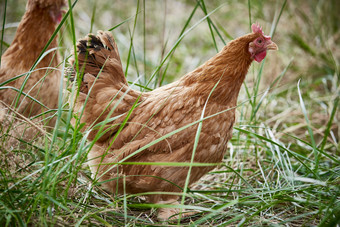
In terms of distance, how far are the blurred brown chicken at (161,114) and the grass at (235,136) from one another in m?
0.14

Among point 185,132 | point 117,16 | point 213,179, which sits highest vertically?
point 117,16

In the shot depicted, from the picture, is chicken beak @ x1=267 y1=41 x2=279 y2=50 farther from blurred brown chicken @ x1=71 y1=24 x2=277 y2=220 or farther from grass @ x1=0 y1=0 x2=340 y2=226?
grass @ x1=0 y1=0 x2=340 y2=226

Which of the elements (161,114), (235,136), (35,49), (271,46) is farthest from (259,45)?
(35,49)

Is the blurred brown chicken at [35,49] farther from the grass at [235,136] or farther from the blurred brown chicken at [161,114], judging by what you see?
the blurred brown chicken at [161,114]

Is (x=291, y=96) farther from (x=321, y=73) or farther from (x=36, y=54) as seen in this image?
(x=36, y=54)

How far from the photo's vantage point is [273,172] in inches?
108

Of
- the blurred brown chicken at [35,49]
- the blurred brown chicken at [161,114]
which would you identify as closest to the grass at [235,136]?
the blurred brown chicken at [161,114]

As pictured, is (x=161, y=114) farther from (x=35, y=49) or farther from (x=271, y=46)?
(x=35, y=49)

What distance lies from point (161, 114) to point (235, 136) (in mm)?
1263

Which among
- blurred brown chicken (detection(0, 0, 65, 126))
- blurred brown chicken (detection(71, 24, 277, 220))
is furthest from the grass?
blurred brown chicken (detection(0, 0, 65, 126))

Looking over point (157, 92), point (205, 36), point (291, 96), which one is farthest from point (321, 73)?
point (157, 92)

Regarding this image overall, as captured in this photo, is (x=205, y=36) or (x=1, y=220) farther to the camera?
(x=205, y=36)

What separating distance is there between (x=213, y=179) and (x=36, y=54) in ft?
6.61

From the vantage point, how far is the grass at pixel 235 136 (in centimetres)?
177
